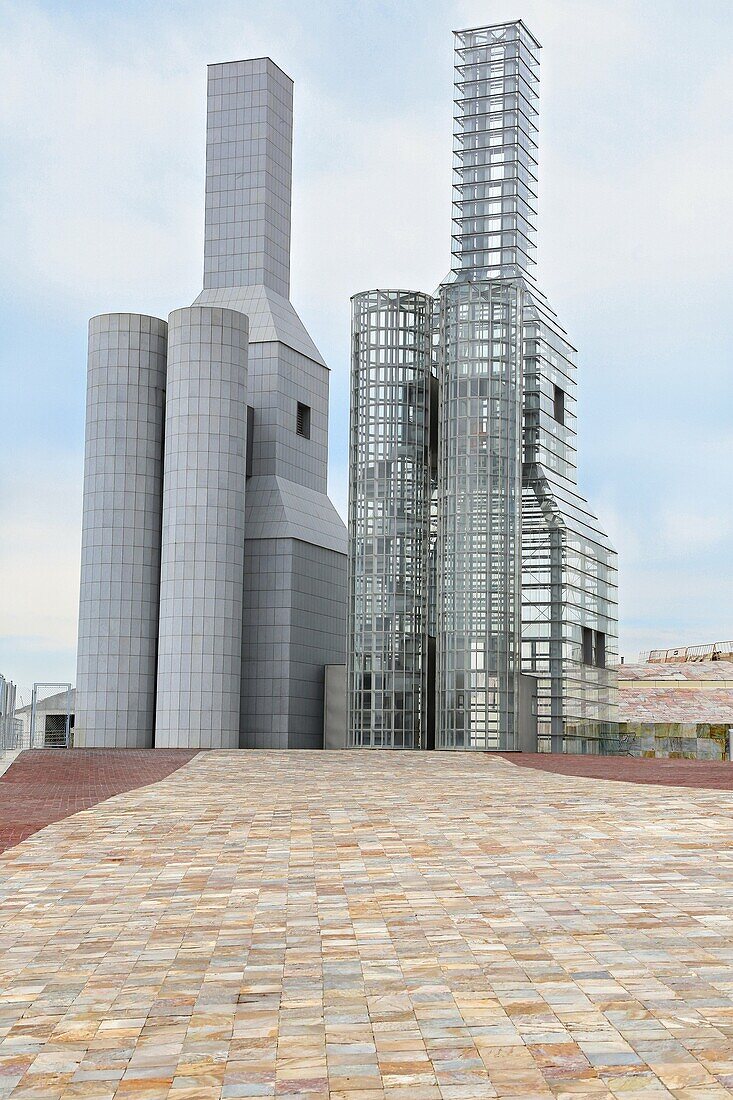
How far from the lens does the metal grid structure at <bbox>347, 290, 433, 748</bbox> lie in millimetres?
42844

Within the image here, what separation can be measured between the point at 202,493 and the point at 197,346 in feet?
17.0

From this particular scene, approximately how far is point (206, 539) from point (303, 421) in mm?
8758

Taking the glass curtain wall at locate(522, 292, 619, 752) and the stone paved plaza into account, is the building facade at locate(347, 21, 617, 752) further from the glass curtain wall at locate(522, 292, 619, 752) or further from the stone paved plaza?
the stone paved plaza

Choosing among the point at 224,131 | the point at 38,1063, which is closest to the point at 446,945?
the point at 38,1063

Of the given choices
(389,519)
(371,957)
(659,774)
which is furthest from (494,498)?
(371,957)

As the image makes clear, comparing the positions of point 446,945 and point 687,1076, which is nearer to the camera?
point 687,1076

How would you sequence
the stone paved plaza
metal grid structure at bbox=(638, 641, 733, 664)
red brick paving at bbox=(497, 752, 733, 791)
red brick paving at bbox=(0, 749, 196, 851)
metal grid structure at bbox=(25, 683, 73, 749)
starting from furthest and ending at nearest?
metal grid structure at bbox=(638, 641, 733, 664), metal grid structure at bbox=(25, 683, 73, 749), red brick paving at bbox=(497, 752, 733, 791), red brick paving at bbox=(0, 749, 196, 851), the stone paved plaza

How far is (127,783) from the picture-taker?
772 inches

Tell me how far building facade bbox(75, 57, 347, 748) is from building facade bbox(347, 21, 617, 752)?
9.87ft

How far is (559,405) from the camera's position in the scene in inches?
1916

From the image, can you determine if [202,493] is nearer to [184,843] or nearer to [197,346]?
[197,346]

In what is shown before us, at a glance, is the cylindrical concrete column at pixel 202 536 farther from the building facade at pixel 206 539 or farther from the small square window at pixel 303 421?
the small square window at pixel 303 421

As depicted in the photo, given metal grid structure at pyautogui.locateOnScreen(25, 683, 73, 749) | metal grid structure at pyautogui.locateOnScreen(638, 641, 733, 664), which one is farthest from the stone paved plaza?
metal grid structure at pyautogui.locateOnScreen(638, 641, 733, 664)

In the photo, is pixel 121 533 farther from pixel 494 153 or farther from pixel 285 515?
pixel 494 153
